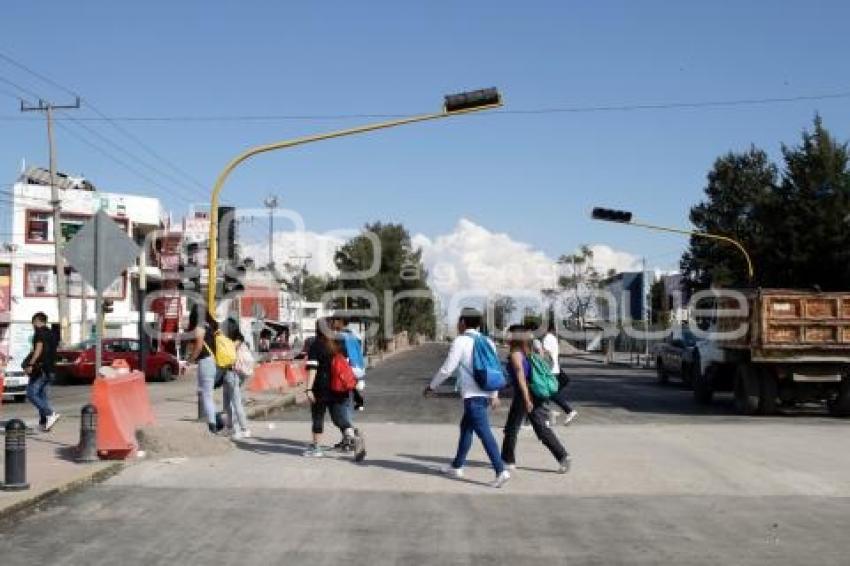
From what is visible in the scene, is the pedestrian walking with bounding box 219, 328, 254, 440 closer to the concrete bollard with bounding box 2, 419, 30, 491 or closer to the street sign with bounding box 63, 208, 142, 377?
the street sign with bounding box 63, 208, 142, 377

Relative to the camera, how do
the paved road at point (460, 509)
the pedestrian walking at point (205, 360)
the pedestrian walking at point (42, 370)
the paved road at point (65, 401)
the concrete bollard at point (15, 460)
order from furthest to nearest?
the paved road at point (65, 401), the pedestrian walking at point (42, 370), the pedestrian walking at point (205, 360), the concrete bollard at point (15, 460), the paved road at point (460, 509)

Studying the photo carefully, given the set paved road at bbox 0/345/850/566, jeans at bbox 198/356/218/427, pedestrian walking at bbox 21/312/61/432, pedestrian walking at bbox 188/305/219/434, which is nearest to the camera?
paved road at bbox 0/345/850/566

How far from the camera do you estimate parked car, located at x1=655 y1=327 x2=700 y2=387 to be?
24656 mm

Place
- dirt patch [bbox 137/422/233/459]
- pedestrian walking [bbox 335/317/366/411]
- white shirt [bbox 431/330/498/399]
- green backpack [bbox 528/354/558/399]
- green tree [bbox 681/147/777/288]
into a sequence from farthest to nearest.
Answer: green tree [bbox 681/147/777/288], pedestrian walking [bbox 335/317/366/411], dirt patch [bbox 137/422/233/459], green backpack [bbox 528/354/558/399], white shirt [bbox 431/330/498/399]

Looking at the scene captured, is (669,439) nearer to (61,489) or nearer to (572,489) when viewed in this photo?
(572,489)

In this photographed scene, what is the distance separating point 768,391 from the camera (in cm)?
1936

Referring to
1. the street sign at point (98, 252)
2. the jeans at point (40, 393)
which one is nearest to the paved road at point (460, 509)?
the street sign at point (98, 252)

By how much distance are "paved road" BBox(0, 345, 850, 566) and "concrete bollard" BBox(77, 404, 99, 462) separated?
67 centimetres

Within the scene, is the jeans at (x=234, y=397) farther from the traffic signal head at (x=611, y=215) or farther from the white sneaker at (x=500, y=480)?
the traffic signal head at (x=611, y=215)

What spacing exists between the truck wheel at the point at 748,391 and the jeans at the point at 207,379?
34.4ft

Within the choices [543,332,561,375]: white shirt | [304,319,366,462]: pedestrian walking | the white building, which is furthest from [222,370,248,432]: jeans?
the white building

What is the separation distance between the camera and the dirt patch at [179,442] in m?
11.8

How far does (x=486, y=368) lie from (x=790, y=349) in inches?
411

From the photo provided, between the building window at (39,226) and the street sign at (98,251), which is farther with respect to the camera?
the building window at (39,226)
